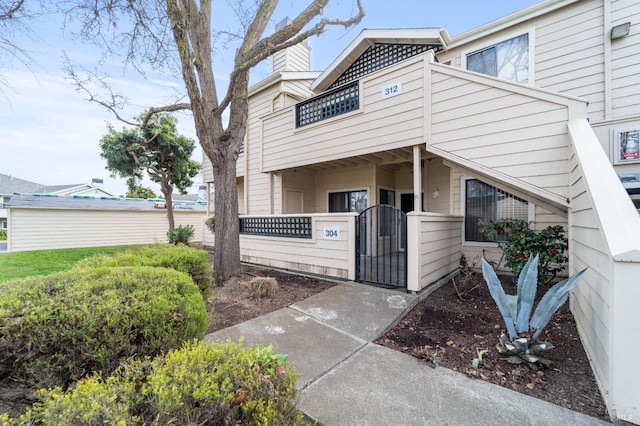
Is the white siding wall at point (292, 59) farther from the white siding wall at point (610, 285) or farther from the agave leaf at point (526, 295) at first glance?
the agave leaf at point (526, 295)

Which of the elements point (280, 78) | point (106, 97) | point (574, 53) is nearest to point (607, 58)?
point (574, 53)

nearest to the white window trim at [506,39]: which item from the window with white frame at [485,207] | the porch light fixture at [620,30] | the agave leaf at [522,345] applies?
the porch light fixture at [620,30]

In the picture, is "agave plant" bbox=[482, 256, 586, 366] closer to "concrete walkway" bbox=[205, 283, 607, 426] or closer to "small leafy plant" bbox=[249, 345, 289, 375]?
"concrete walkway" bbox=[205, 283, 607, 426]

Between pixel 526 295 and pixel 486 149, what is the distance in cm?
289

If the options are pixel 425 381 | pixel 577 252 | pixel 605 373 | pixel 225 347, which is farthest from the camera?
pixel 577 252

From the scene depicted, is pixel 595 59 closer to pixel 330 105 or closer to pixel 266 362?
pixel 330 105

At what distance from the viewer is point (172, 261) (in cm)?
346

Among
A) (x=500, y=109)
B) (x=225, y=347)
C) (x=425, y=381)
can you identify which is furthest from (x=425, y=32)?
(x=225, y=347)

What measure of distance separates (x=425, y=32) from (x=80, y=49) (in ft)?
26.4

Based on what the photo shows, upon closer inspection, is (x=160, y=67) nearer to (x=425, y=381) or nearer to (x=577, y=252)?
(x=425, y=381)

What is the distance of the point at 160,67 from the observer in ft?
19.9

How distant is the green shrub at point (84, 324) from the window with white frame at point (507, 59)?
7.99 meters

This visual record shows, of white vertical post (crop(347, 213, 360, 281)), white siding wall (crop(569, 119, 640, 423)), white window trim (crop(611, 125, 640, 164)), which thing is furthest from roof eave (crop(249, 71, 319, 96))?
white siding wall (crop(569, 119, 640, 423))

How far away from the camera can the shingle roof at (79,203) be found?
41.8ft
